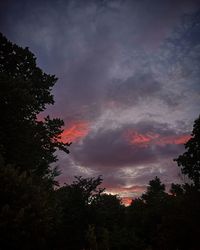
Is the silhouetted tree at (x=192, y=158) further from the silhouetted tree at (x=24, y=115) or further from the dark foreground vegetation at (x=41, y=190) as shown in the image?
the silhouetted tree at (x=24, y=115)

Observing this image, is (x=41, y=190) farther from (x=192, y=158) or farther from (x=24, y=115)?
(x=192, y=158)

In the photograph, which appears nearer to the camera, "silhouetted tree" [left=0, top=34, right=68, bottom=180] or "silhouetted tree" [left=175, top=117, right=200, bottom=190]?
"silhouetted tree" [left=0, top=34, right=68, bottom=180]

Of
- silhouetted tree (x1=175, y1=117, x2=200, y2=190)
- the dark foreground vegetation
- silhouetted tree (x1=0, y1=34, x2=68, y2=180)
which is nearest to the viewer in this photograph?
the dark foreground vegetation

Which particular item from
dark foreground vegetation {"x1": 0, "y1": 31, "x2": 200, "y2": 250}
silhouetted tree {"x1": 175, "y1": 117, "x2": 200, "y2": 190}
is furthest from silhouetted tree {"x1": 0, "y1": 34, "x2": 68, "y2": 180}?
silhouetted tree {"x1": 175, "y1": 117, "x2": 200, "y2": 190}

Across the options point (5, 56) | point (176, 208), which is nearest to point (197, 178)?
point (176, 208)

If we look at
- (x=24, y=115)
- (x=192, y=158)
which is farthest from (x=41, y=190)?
(x=192, y=158)

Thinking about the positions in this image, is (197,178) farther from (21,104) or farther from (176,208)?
(21,104)

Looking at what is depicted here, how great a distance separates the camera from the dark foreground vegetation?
1583 centimetres

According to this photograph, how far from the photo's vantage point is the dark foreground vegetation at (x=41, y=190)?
51.9 ft

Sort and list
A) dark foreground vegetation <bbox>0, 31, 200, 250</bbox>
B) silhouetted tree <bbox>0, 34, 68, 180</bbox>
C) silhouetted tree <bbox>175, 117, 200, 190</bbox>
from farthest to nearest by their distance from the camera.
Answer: silhouetted tree <bbox>175, 117, 200, 190</bbox> → silhouetted tree <bbox>0, 34, 68, 180</bbox> → dark foreground vegetation <bbox>0, 31, 200, 250</bbox>

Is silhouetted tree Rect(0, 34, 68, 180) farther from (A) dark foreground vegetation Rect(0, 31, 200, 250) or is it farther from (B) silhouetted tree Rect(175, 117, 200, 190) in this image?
(B) silhouetted tree Rect(175, 117, 200, 190)

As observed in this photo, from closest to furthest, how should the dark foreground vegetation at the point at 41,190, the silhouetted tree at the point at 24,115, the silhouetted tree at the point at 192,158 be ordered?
1. the dark foreground vegetation at the point at 41,190
2. the silhouetted tree at the point at 24,115
3. the silhouetted tree at the point at 192,158

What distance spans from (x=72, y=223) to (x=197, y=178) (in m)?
16.4

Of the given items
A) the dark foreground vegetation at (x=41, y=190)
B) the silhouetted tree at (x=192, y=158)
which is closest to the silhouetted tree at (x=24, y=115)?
the dark foreground vegetation at (x=41, y=190)
